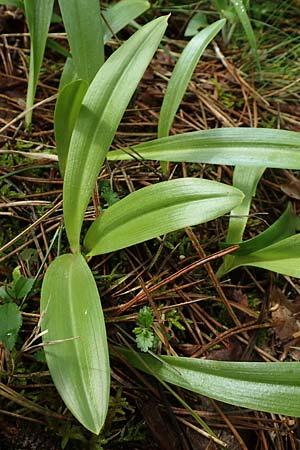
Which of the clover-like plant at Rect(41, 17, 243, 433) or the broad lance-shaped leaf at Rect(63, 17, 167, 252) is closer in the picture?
the clover-like plant at Rect(41, 17, 243, 433)

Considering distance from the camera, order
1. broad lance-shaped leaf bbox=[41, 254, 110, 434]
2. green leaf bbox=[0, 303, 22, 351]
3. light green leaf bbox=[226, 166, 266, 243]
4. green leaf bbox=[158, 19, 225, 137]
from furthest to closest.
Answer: green leaf bbox=[158, 19, 225, 137]
light green leaf bbox=[226, 166, 266, 243]
green leaf bbox=[0, 303, 22, 351]
broad lance-shaped leaf bbox=[41, 254, 110, 434]

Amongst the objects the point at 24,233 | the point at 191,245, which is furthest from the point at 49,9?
the point at 191,245

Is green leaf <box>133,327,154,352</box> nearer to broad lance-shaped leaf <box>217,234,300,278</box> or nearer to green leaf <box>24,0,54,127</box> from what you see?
broad lance-shaped leaf <box>217,234,300,278</box>

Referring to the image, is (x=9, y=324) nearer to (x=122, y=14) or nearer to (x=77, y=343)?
(x=77, y=343)

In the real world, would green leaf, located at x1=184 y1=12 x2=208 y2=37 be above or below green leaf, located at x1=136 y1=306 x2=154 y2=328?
above

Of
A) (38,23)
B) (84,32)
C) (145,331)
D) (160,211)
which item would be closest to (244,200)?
(160,211)

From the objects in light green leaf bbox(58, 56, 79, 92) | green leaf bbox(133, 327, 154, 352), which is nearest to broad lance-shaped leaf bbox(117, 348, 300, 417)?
green leaf bbox(133, 327, 154, 352)

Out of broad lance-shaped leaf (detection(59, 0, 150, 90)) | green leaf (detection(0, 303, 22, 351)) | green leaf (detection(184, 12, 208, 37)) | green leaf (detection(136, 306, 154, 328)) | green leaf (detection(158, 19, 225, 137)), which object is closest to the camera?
green leaf (detection(0, 303, 22, 351))

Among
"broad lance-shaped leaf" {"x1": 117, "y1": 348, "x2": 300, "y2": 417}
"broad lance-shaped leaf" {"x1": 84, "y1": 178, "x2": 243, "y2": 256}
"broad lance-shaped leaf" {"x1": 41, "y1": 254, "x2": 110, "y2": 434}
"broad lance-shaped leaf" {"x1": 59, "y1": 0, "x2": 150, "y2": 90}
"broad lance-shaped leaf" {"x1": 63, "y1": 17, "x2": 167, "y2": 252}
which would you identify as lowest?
"broad lance-shaped leaf" {"x1": 117, "y1": 348, "x2": 300, "y2": 417}
